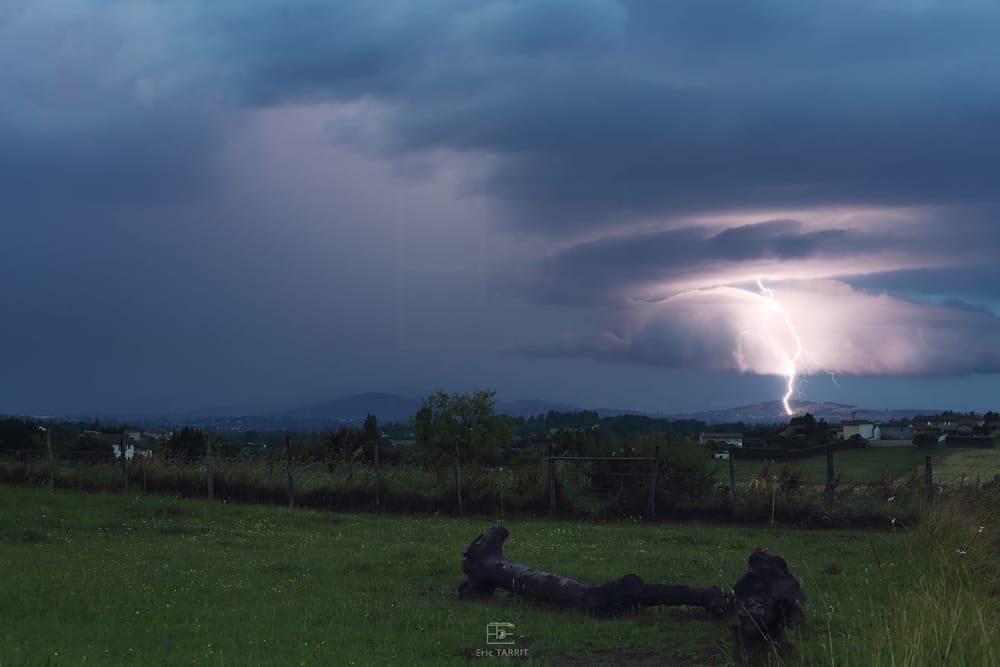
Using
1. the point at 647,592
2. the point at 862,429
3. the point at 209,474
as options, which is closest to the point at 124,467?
the point at 209,474

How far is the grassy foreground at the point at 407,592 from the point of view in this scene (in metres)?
10.3

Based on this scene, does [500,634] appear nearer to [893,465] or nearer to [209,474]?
[209,474]

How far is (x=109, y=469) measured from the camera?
32500mm

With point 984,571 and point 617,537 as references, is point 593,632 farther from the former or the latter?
point 617,537

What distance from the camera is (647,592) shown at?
12.5 metres

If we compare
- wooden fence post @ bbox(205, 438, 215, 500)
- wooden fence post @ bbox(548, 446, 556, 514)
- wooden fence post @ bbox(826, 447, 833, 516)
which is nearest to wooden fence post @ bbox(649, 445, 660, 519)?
wooden fence post @ bbox(548, 446, 556, 514)

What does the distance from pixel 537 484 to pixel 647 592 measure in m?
18.2

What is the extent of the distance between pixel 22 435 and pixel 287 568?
39997mm

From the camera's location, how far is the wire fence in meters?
28.2

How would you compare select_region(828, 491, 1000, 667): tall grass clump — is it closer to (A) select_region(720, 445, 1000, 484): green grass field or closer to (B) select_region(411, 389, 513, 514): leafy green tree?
(A) select_region(720, 445, 1000, 484): green grass field

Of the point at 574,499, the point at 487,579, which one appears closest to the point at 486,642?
the point at 487,579

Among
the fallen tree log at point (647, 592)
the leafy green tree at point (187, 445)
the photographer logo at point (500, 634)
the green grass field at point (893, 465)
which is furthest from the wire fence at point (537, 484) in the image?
the photographer logo at point (500, 634)

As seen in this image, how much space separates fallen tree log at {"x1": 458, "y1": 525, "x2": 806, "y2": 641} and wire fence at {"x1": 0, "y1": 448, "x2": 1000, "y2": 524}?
15123 millimetres

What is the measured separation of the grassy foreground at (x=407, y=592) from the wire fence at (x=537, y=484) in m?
2.51
